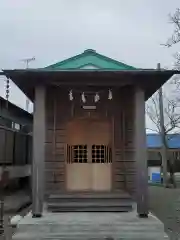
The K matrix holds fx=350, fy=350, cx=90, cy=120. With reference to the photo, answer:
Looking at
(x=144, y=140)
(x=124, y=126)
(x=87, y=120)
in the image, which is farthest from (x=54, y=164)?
(x=144, y=140)

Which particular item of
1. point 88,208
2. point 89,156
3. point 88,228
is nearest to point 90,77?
point 89,156

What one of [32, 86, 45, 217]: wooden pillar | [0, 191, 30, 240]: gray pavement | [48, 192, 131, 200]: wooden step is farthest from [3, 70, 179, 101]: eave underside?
[0, 191, 30, 240]: gray pavement

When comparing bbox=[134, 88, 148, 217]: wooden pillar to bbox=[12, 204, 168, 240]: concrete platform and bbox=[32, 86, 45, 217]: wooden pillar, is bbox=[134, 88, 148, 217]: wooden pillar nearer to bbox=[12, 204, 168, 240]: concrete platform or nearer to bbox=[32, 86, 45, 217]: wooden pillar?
bbox=[12, 204, 168, 240]: concrete platform

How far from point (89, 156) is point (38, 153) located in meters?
2.70

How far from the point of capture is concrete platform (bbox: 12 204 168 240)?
764 cm

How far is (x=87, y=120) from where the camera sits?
11188mm

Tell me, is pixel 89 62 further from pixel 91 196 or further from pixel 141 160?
pixel 91 196

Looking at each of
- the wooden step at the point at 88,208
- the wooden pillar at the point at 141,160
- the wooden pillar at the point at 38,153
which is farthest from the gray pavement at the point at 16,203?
the wooden pillar at the point at 141,160

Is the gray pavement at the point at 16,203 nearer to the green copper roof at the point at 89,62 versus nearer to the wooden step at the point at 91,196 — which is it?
the wooden step at the point at 91,196

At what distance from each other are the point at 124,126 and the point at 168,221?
10.2 feet

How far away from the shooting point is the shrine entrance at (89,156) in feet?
36.1

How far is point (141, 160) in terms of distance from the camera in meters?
8.74

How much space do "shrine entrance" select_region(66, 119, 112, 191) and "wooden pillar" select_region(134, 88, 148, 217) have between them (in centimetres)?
228

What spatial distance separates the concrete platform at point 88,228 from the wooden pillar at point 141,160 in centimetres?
38
